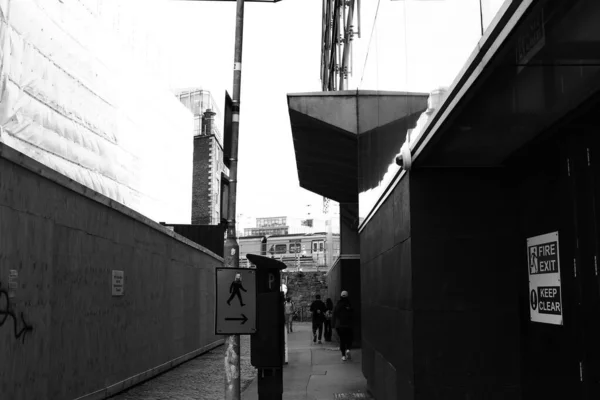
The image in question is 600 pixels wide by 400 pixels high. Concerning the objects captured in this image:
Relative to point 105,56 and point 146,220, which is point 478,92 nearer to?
point 146,220

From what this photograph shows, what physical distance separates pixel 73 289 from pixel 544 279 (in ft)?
21.2

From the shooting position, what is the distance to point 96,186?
22031mm

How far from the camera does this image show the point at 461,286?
21.5 ft

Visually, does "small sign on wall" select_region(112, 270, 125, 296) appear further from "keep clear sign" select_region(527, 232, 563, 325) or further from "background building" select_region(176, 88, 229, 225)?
"background building" select_region(176, 88, 229, 225)

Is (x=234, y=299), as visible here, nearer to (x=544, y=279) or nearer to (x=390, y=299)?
(x=390, y=299)

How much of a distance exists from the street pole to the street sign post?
1.88 ft

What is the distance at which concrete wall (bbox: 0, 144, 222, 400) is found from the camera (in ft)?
25.2

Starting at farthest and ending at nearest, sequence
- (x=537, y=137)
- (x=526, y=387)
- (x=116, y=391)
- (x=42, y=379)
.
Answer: (x=116, y=391) → (x=42, y=379) → (x=526, y=387) → (x=537, y=137)

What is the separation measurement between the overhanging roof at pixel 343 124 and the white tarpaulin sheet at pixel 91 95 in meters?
6.68

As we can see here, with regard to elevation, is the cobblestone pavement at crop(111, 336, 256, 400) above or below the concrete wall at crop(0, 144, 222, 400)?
below

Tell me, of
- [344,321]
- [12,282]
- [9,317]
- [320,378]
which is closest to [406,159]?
[12,282]

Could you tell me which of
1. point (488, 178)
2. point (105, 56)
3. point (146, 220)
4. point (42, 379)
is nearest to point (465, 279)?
point (488, 178)

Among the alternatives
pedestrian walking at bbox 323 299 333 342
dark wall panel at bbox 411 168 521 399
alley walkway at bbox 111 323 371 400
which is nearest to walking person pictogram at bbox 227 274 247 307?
dark wall panel at bbox 411 168 521 399

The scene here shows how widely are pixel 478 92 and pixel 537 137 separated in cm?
149
